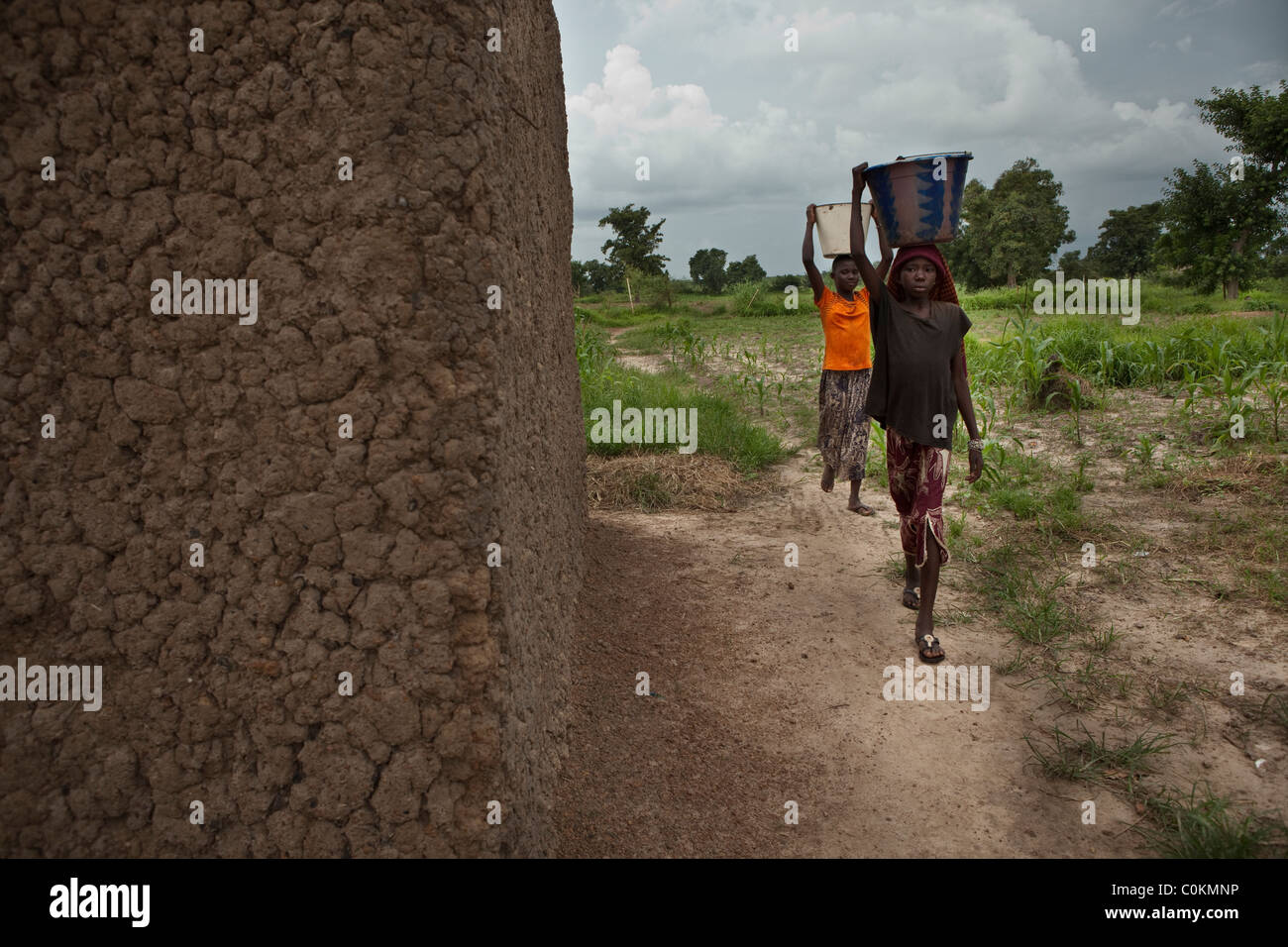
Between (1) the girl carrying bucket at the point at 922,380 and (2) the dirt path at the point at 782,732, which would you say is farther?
(1) the girl carrying bucket at the point at 922,380

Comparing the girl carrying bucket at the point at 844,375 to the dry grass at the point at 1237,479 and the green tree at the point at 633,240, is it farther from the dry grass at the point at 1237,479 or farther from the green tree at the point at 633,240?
the green tree at the point at 633,240

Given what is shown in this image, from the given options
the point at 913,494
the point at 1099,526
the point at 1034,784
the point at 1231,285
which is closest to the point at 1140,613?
the point at 1099,526

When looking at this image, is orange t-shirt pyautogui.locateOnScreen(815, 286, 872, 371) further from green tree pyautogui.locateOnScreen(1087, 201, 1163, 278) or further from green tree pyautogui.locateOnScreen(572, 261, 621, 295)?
green tree pyautogui.locateOnScreen(1087, 201, 1163, 278)

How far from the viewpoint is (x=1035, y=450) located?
19.3ft

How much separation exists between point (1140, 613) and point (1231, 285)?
23687 millimetres

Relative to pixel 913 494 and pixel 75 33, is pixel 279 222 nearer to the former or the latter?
pixel 75 33

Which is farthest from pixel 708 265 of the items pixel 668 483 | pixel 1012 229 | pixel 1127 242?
pixel 668 483

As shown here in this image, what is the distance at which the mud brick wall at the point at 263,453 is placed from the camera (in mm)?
1760

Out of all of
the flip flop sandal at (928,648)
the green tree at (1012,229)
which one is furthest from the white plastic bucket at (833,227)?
the green tree at (1012,229)

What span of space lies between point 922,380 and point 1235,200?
82.4 feet

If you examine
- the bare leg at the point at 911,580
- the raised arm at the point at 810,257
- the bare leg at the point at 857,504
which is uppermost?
the raised arm at the point at 810,257

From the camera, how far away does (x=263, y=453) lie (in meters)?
1.82

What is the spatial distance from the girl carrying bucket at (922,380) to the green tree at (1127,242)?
144 ft

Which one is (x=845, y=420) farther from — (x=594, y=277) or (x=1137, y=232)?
(x=1137, y=232)
